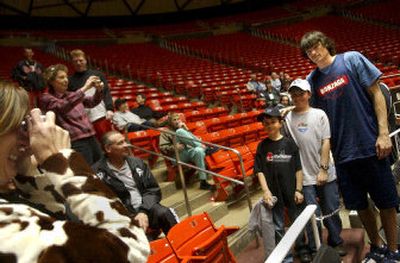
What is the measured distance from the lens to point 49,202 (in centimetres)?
106

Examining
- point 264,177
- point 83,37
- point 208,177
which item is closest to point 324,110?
point 264,177

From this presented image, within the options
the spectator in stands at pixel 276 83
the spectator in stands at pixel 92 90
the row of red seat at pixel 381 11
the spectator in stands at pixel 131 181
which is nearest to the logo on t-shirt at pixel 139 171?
the spectator in stands at pixel 131 181

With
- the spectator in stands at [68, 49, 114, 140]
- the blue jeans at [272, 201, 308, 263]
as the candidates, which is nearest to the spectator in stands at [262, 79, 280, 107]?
the spectator in stands at [68, 49, 114, 140]

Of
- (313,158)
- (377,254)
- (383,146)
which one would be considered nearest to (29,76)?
(313,158)

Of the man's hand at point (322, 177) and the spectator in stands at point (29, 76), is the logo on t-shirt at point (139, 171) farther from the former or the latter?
the spectator in stands at point (29, 76)

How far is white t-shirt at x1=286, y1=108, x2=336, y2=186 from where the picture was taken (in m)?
3.00

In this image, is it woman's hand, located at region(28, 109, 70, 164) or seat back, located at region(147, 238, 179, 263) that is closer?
woman's hand, located at region(28, 109, 70, 164)

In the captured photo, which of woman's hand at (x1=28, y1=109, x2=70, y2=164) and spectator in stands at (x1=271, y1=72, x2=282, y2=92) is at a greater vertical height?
spectator in stands at (x1=271, y1=72, x2=282, y2=92)

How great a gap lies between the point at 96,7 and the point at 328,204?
1756 centimetres

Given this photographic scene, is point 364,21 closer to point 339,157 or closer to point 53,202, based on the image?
point 339,157

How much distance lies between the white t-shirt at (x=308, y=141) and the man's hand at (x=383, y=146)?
1.74 ft

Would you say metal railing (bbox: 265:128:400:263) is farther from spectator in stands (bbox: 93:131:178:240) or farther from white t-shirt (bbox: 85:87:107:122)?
white t-shirt (bbox: 85:87:107:122)

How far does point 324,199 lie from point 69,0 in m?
17.2

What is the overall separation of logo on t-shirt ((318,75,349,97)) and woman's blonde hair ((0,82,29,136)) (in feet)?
6.90
